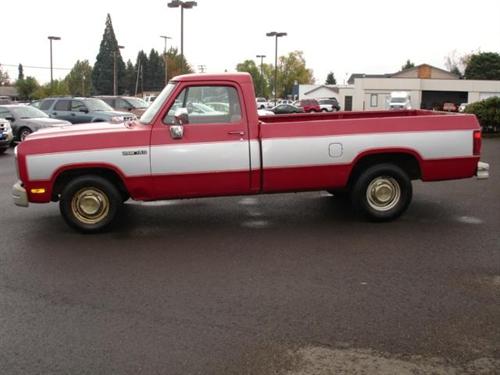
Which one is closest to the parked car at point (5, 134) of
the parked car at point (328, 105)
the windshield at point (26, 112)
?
the windshield at point (26, 112)

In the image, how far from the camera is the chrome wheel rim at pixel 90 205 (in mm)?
7227

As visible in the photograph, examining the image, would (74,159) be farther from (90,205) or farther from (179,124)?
(179,124)

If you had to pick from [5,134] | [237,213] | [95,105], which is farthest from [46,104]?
[237,213]

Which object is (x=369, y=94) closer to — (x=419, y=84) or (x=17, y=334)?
(x=419, y=84)

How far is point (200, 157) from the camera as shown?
711 cm

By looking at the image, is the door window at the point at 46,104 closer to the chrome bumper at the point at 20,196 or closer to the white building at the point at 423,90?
the chrome bumper at the point at 20,196

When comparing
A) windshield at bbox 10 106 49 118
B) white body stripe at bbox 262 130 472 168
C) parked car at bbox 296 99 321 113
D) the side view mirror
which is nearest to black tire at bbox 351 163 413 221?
white body stripe at bbox 262 130 472 168

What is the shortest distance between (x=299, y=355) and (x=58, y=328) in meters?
1.88

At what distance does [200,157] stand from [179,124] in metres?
0.48

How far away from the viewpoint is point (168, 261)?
617 centimetres

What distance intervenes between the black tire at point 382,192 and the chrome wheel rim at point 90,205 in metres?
3.23

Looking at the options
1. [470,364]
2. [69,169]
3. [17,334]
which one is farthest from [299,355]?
[69,169]

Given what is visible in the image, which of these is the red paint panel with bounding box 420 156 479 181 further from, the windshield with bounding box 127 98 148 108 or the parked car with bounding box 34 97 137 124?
the windshield with bounding box 127 98 148 108

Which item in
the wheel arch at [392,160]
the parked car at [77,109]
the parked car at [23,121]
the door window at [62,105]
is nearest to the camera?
the wheel arch at [392,160]
